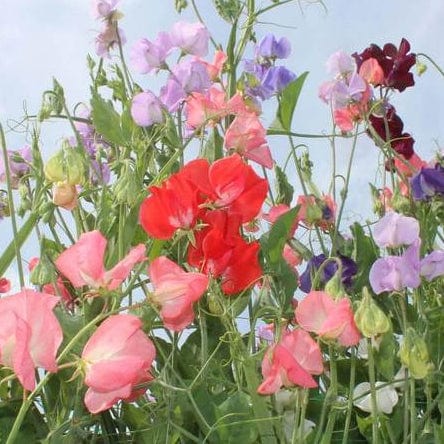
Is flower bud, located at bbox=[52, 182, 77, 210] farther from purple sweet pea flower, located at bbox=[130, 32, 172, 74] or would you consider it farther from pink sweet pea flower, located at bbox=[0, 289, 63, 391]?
purple sweet pea flower, located at bbox=[130, 32, 172, 74]

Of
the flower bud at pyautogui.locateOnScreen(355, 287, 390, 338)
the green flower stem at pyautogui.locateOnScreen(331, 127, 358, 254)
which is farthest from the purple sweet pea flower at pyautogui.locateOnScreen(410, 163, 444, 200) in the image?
the flower bud at pyautogui.locateOnScreen(355, 287, 390, 338)

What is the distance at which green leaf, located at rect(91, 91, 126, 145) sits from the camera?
44.0 inches

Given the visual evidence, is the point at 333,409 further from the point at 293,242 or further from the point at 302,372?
the point at 293,242

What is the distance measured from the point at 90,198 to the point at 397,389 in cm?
46

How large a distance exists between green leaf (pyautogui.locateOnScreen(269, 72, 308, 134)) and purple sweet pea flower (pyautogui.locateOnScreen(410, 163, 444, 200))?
8.2 inches

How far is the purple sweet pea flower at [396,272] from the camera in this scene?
1056 millimetres

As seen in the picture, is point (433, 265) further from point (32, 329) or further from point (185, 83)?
point (32, 329)

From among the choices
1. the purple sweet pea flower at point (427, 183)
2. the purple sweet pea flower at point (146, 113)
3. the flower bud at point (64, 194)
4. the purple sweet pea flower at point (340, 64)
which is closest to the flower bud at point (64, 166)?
the flower bud at point (64, 194)

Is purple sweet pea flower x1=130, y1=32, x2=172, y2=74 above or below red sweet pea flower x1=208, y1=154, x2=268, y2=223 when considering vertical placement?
above

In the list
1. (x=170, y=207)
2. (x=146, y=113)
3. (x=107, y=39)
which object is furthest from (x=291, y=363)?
(x=107, y=39)

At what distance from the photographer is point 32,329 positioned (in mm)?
676

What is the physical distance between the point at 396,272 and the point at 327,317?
0.21m

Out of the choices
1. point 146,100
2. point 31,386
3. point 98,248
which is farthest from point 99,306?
point 146,100

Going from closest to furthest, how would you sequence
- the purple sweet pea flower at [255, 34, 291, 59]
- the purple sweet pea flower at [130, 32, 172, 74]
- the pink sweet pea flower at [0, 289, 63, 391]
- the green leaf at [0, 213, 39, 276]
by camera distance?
the pink sweet pea flower at [0, 289, 63, 391] → the green leaf at [0, 213, 39, 276] → the purple sweet pea flower at [130, 32, 172, 74] → the purple sweet pea flower at [255, 34, 291, 59]
